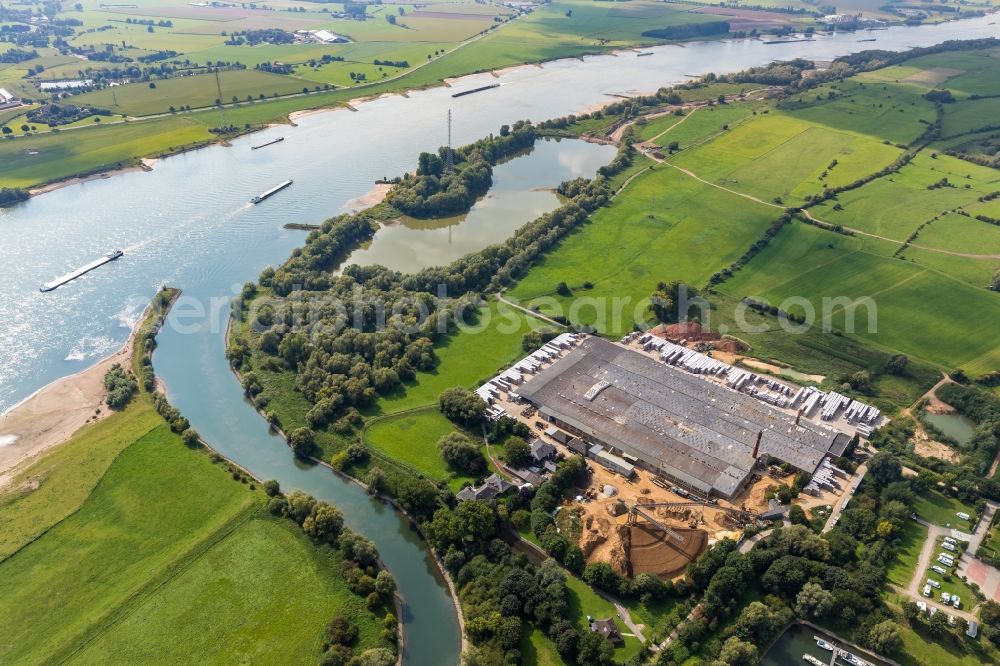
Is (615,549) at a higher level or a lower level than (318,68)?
lower

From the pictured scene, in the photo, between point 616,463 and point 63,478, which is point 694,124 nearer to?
point 616,463

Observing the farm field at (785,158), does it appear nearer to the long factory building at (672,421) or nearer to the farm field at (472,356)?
the long factory building at (672,421)

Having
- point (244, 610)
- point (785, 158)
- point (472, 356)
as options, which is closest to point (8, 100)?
point (472, 356)

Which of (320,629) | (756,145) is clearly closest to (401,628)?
(320,629)

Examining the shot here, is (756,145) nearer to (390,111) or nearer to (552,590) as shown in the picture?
(390,111)

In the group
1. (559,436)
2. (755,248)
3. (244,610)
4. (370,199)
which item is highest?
(755,248)
